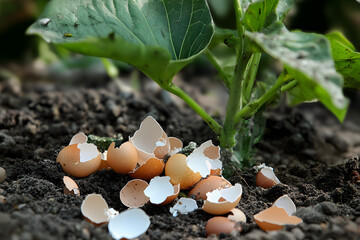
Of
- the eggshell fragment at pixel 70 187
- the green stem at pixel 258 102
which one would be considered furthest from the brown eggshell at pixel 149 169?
the green stem at pixel 258 102

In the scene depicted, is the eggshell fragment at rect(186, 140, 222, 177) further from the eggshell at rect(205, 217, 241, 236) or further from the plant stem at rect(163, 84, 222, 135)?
the eggshell at rect(205, 217, 241, 236)

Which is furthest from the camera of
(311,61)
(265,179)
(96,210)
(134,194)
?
(265,179)

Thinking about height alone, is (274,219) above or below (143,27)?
below

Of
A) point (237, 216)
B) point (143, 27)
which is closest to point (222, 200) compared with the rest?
point (237, 216)

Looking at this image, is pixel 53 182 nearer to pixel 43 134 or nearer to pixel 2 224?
pixel 2 224

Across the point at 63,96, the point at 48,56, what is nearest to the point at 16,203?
the point at 63,96

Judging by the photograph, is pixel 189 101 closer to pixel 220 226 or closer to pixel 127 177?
pixel 127 177
